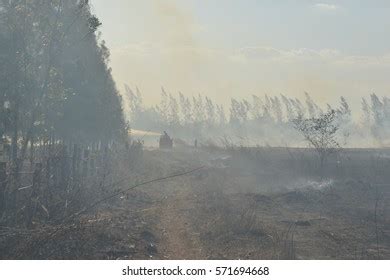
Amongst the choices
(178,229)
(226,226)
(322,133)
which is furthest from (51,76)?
(322,133)

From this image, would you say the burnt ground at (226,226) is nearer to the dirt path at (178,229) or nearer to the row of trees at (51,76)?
the dirt path at (178,229)

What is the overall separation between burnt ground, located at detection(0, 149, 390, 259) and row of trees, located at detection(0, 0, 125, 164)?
3.16m

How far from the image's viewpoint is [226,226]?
12.2 meters

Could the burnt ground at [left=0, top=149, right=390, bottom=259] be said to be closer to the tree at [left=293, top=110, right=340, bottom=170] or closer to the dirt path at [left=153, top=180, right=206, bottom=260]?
the dirt path at [left=153, top=180, right=206, bottom=260]

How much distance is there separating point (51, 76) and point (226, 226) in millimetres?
9162

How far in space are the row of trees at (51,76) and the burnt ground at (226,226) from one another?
316 centimetres

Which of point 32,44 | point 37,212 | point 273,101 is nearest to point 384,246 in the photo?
point 37,212

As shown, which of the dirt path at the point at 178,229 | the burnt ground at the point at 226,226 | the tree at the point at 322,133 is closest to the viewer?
the burnt ground at the point at 226,226

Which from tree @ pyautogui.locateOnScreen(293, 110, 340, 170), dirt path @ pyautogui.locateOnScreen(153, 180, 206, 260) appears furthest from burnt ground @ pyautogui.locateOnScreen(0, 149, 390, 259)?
tree @ pyautogui.locateOnScreen(293, 110, 340, 170)

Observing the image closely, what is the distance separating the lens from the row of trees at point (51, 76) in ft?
47.8

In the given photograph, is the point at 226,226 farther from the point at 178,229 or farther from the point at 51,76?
A: the point at 51,76

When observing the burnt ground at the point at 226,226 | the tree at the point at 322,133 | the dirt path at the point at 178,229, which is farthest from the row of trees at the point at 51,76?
the tree at the point at 322,133

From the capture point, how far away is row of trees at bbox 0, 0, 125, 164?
1455 centimetres

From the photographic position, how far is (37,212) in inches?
441
